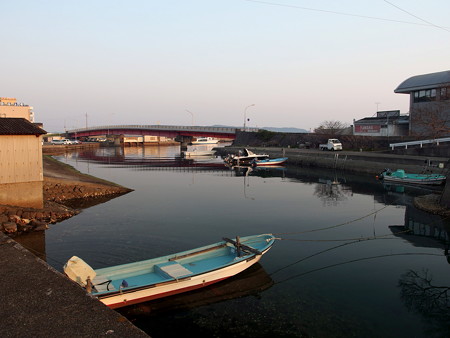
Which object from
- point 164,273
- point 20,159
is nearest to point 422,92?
point 20,159

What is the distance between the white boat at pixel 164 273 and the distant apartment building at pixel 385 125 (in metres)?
58.8

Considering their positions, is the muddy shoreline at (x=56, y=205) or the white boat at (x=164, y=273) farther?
the muddy shoreline at (x=56, y=205)

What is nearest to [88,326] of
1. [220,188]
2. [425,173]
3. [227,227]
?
[227,227]

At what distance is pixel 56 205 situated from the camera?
26.0 m

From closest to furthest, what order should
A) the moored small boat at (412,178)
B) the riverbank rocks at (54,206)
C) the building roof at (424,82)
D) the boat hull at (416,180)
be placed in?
1. the riverbank rocks at (54,206)
2. the boat hull at (416,180)
3. the moored small boat at (412,178)
4. the building roof at (424,82)

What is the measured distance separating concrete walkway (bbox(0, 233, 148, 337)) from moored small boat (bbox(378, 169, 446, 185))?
3735 cm

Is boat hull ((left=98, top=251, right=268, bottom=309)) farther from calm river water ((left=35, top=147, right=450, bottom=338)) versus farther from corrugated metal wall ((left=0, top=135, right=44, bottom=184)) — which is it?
corrugated metal wall ((left=0, top=135, right=44, bottom=184))

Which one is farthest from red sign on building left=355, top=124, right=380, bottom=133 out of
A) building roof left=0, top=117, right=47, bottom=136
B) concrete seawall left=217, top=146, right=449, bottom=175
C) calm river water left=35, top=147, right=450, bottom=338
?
building roof left=0, top=117, right=47, bottom=136

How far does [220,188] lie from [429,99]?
39470 mm

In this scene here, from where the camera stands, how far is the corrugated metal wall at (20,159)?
21.2 m

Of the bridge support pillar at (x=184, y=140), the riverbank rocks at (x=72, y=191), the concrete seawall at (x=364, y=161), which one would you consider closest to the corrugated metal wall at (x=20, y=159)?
the riverbank rocks at (x=72, y=191)

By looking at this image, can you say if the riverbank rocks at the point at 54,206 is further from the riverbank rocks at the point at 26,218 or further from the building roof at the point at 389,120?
the building roof at the point at 389,120

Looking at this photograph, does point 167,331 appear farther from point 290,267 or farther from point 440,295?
point 440,295

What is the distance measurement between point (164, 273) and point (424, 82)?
60.5 meters
